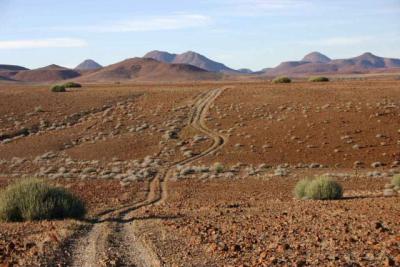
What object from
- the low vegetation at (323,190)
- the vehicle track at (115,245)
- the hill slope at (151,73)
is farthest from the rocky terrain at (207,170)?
the hill slope at (151,73)

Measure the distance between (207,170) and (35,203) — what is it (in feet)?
54.1

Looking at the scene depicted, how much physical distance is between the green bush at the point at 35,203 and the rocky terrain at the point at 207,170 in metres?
0.88

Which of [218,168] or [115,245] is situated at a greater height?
[115,245]

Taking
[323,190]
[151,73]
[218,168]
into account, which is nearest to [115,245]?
[323,190]

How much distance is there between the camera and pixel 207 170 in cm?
3112

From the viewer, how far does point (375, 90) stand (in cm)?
5094

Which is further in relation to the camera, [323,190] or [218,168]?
[218,168]

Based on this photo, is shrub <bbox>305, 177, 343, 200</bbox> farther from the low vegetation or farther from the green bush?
the green bush

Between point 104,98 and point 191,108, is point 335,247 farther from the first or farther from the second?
point 104,98

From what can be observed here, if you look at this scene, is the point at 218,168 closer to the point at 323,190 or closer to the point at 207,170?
the point at 207,170

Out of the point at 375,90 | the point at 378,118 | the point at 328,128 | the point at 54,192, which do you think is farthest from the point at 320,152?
the point at 54,192

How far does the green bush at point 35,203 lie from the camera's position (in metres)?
15.0

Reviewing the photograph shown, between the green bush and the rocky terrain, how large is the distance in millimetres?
883

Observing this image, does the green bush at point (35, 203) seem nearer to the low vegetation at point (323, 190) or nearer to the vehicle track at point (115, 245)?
the vehicle track at point (115, 245)
